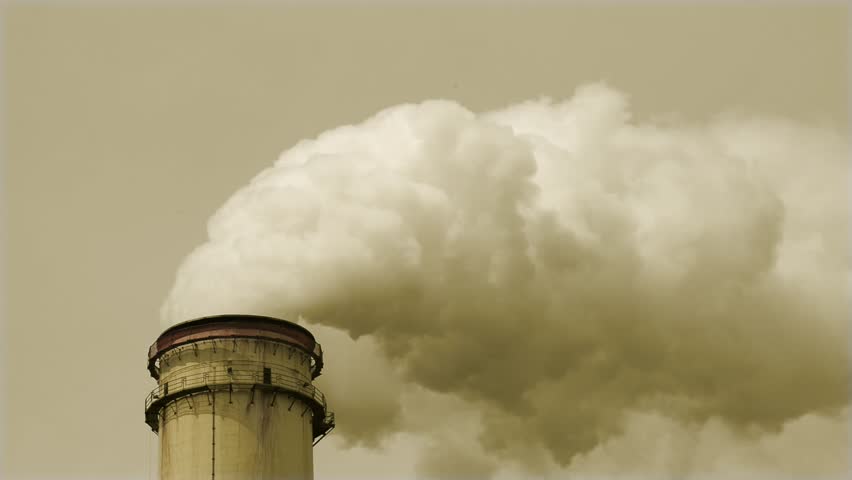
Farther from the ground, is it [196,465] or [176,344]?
[176,344]

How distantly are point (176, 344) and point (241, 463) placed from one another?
17.2 ft

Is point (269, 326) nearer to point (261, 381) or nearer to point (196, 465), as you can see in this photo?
point (261, 381)

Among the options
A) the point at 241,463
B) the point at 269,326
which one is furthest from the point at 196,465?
the point at 269,326

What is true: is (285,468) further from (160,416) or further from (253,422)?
(160,416)

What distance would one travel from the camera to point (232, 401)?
5512 centimetres

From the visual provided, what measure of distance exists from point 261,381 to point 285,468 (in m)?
3.32

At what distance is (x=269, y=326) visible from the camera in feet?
184

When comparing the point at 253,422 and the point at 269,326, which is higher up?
the point at 269,326

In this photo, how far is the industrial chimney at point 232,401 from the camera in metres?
54.4

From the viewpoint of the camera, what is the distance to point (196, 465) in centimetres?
5412

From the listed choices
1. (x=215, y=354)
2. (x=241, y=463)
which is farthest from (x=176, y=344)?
(x=241, y=463)

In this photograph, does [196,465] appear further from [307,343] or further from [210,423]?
[307,343]

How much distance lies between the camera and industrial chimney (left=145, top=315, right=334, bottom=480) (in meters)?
54.4

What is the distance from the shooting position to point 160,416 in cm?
5662
